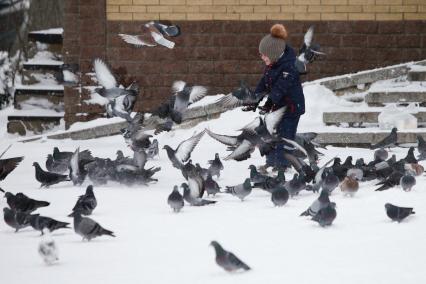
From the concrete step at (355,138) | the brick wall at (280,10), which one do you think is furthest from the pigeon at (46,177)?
the brick wall at (280,10)

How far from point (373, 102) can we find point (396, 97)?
33cm

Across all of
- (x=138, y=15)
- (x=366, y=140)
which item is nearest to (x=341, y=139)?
(x=366, y=140)

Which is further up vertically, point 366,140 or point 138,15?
point 138,15

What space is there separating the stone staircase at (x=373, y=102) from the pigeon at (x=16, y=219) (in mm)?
6576

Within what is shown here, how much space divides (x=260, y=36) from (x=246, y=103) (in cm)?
434

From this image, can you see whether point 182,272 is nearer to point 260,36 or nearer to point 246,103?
point 246,103

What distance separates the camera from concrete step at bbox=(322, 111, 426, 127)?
14.5 meters

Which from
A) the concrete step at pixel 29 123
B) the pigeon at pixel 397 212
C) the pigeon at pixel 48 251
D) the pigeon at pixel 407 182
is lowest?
the concrete step at pixel 29 123

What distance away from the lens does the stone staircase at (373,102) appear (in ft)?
46.1

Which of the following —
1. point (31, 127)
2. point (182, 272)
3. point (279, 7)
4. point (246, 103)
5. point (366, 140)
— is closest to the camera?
point (182, 272)

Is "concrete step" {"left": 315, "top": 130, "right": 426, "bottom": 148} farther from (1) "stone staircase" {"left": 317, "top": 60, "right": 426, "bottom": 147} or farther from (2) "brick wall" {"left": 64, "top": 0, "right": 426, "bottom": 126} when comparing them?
(2) "brick wall" {"left": 64, "top": 0, "right": 426, "bottom": 126}

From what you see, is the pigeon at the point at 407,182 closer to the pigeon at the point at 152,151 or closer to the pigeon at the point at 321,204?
the pigeon at the point at 321,204

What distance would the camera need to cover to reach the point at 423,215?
861 centimetres

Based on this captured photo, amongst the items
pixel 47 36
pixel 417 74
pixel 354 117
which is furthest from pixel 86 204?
pixel 47 36
